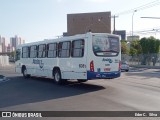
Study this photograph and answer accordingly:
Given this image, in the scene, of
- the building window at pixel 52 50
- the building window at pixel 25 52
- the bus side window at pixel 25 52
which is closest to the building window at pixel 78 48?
the building window at pixel 52 50

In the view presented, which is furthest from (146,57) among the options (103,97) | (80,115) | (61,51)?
(80,115)

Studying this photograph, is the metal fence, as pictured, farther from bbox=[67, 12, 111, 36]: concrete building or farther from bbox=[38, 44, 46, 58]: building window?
bbox=[67, 12, 111, 36]: concrete building

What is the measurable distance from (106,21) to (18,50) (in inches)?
2940

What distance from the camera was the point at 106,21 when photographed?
98.7m

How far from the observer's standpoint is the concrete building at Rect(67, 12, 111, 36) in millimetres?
98688

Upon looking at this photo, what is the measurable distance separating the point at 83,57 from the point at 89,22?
283 feet

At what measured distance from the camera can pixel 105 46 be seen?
16.5 metres

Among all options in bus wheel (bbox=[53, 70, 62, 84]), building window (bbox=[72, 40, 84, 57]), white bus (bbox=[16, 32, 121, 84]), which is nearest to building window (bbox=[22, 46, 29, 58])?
white bus (bbox=[16, 32, 121, 84])

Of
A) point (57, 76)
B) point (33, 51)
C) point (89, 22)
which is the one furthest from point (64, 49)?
point (89, 22)

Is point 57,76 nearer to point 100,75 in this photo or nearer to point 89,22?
point 100,75

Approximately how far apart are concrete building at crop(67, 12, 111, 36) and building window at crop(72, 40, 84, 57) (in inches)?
3212

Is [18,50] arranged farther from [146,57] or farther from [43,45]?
[146,57]

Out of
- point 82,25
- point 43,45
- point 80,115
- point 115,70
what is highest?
point 82,25

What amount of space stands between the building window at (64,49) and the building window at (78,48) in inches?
23.0
